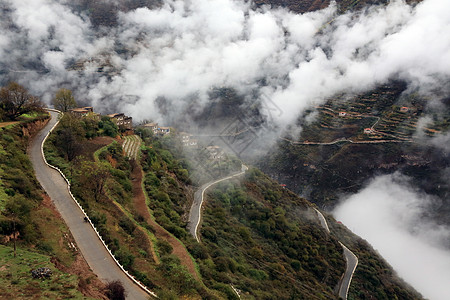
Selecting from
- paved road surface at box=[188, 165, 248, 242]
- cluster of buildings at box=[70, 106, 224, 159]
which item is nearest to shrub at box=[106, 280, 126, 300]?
paved road surface at box=[188, 165, 248, 242]

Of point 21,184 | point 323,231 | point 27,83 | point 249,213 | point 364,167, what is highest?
point 21,184

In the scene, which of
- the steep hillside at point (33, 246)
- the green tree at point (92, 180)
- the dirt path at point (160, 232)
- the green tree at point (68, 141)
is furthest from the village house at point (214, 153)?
the steep hillside at point (33, 246)

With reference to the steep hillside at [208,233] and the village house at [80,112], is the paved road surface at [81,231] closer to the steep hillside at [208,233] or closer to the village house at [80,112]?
the steep hillside at [208,233]

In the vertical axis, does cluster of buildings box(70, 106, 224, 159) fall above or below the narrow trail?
above

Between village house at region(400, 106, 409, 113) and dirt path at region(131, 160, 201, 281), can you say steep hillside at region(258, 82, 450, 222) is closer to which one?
village house at region(400, 106, 409, 113)

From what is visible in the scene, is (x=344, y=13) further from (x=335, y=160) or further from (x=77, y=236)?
(x=77, y=236)

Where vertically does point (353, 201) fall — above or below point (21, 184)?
below

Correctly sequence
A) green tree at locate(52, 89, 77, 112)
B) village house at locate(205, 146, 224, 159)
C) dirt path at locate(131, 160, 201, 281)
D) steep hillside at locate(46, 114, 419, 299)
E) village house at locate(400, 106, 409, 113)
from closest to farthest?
steep hillside at locate(46, 114, 419, 299) → dirt path at locate(131, 160, 201, 281) → green tree at locate(52, 89, 77, 112) → village house at locate(205, 146, 224, 159) → village house at locate(400, 106, 409, 113)

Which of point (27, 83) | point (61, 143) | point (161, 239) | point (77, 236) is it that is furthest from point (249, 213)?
point (27, 83)
